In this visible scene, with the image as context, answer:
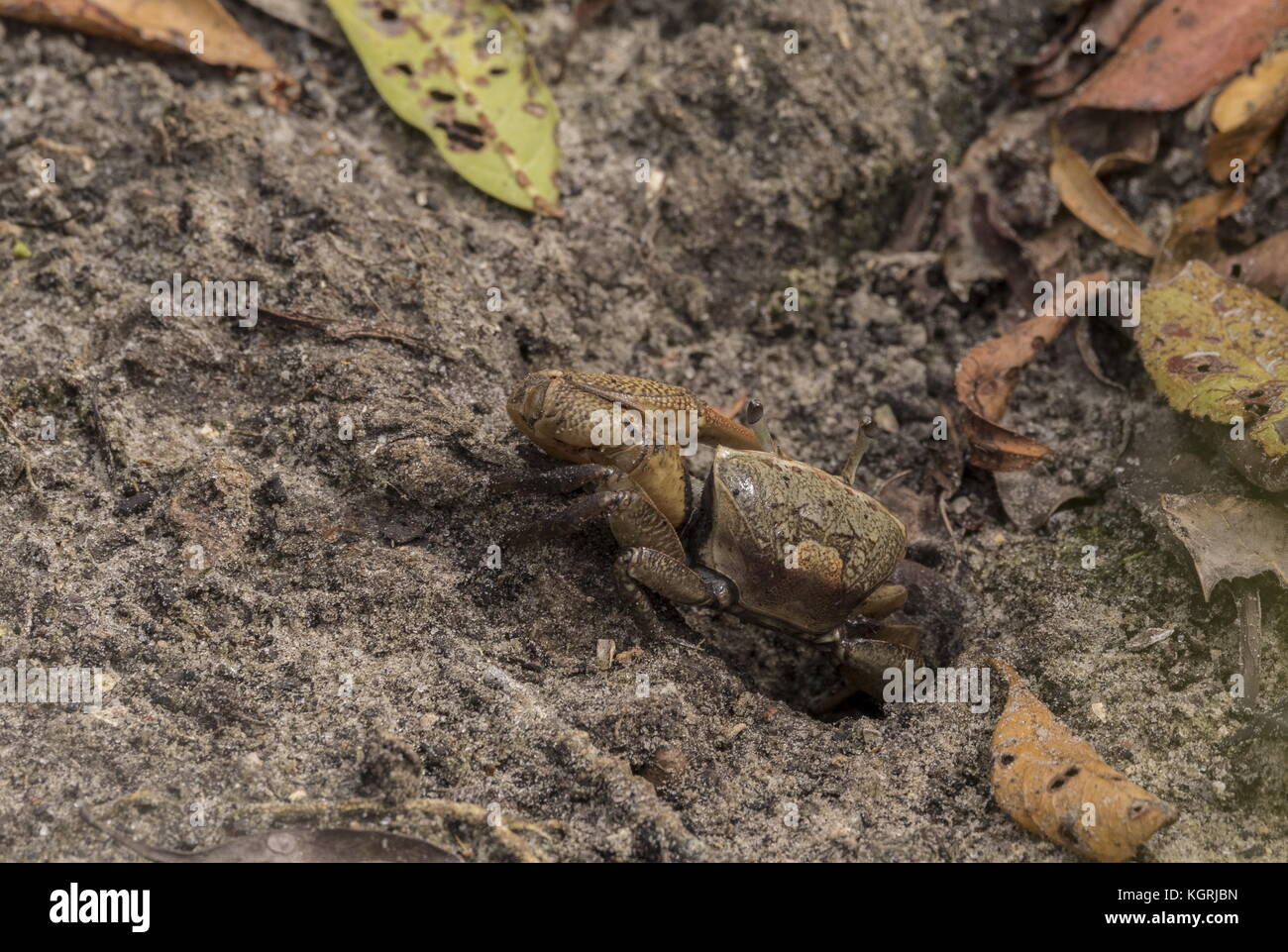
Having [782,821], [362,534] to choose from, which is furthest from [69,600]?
[782,821]

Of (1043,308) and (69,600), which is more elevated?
(1043,308)

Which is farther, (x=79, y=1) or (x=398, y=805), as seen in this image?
(x=79, y=1)

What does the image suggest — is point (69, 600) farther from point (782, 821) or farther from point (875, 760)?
point (875, 760)

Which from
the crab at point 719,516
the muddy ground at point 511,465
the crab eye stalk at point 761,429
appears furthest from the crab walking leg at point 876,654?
the crab eye stalk at point 761,429

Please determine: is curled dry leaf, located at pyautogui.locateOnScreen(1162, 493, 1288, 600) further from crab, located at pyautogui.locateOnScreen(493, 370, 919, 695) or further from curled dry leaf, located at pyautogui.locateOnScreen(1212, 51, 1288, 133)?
curled dry leaf, located at pyautogui.locateOnScreen(1212, 51, 1288, 133)

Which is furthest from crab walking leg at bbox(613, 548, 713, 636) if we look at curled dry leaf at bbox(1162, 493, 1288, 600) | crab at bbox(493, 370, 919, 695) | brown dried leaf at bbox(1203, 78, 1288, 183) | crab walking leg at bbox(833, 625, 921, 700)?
brown dried leaf at bbox(1203, 78, 1288, 183)

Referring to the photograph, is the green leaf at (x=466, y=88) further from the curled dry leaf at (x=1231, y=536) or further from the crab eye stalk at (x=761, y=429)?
the curled dry leaf at (x=1231, y=536)
